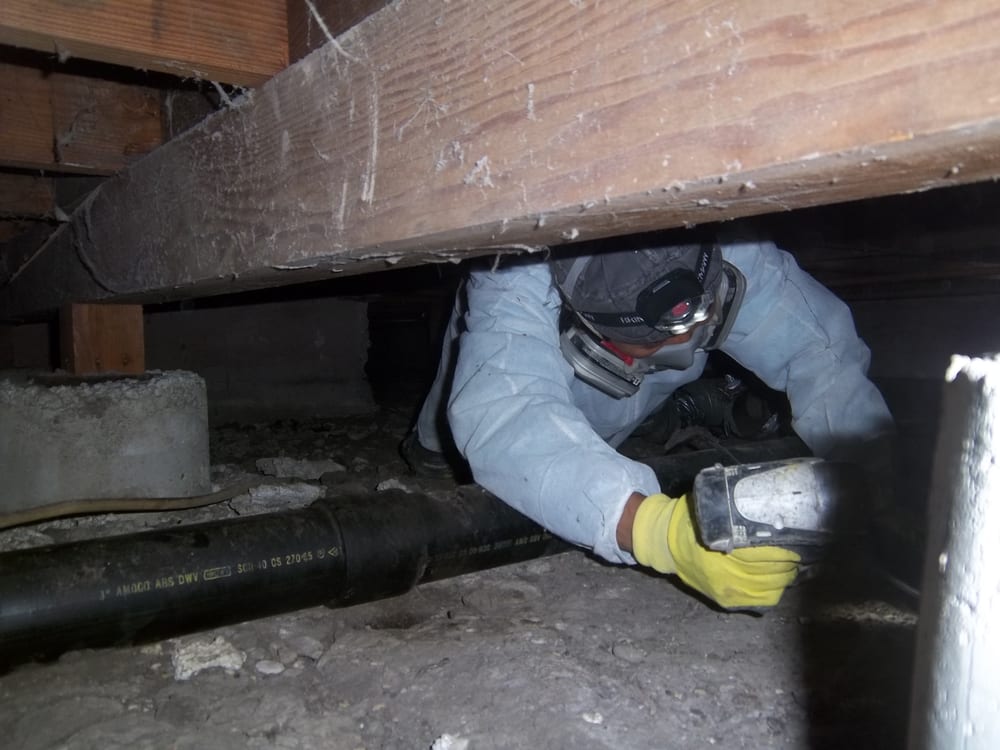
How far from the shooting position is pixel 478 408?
135 centimetres

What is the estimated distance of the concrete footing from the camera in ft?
5.00

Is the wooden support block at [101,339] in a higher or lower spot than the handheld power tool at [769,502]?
higher

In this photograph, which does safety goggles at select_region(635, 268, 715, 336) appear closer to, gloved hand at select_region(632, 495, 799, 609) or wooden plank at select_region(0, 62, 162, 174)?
gloved hand at select_region(632, 495, 799, 609)

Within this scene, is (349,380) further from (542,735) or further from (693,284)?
(542,735)

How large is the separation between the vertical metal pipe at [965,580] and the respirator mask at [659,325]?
3.13 ft

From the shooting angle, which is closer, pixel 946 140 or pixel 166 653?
pixel 946 140

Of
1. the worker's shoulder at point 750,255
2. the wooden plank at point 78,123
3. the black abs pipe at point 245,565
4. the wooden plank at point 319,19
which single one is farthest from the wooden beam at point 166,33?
the worker's shoulder at point 750,255

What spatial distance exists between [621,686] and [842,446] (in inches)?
32.6

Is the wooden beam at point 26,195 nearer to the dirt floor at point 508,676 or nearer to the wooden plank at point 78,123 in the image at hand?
the wooden plank at point 78,123

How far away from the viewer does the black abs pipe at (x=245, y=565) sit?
1000 mm

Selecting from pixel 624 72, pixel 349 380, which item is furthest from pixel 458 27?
pixel 349 380

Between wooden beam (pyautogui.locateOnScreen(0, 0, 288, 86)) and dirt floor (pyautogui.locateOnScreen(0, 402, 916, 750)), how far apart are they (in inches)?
34.7

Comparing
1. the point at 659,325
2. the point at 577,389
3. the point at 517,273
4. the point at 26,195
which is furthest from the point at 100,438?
the point at 659,325

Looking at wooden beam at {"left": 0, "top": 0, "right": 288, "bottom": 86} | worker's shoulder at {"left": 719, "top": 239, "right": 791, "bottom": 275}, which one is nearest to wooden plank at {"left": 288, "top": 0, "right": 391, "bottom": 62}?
wooden beam at {"left": 0, "top": 0, "right": 288, "bottom": 86}
